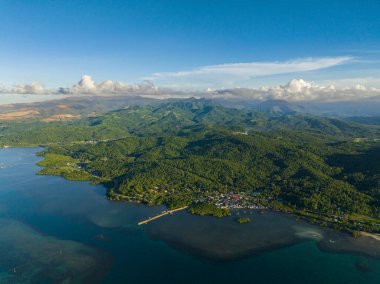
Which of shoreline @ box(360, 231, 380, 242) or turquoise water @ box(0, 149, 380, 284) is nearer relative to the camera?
turquoise water @ box(0, 149, 380, 284)

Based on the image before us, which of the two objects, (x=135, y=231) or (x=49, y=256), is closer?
(x=49, y=256)

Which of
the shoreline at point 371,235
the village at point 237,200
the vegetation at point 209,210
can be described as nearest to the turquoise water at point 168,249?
the shoreline at point 371,235

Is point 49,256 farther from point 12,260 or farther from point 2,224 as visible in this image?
point 2,224

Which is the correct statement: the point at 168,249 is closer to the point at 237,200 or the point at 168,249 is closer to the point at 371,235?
the point at 237,200

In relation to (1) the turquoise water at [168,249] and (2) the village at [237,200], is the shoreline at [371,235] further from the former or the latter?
(2) the village at [237,200]

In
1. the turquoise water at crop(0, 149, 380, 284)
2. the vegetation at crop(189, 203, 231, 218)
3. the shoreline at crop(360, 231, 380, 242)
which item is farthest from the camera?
the vegetation at crop(189, 203, 231, 218)

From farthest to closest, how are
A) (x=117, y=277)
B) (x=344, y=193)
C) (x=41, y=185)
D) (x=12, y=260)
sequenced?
(x=41, y=185) → (x=344, y=193) → (x=12, y=260) → (x=117, y=277)

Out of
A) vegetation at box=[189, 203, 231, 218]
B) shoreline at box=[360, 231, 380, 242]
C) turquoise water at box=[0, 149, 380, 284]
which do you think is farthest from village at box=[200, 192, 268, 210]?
shoreline at box=[360, 231, 380, 242]

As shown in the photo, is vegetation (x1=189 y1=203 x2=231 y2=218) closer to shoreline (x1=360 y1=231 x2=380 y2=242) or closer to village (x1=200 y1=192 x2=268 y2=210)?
village (x1=200 y1=192 x2=268 y2=210)

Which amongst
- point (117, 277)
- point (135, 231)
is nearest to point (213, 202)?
point (135, 231)
